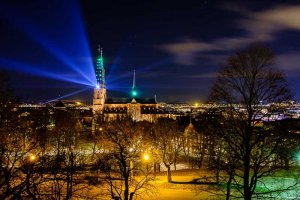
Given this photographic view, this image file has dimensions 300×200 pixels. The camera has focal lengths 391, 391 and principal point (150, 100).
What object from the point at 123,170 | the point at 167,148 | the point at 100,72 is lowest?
the point at 123,170

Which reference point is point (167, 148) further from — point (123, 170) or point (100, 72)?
point (100, 72)

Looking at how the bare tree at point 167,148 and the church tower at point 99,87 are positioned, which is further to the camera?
the church tower at point 99,87

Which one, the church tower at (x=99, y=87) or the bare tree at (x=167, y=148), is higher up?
the church tower at (x=99, y=87)

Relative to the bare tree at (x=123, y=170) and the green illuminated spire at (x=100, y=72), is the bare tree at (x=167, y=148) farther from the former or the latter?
the green illuminated spire at (x=100, y=72)

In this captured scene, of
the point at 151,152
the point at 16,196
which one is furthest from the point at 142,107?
the point at 16,196

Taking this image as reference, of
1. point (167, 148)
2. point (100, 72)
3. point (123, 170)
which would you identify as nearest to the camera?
point (123, 170)

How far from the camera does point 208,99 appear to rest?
18.3 metres

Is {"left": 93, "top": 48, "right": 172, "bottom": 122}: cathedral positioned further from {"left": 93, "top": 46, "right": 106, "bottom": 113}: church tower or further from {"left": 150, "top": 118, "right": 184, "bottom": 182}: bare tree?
{"left": 150, "top": 118, "right": 184, "bottom": 182}: bare tree

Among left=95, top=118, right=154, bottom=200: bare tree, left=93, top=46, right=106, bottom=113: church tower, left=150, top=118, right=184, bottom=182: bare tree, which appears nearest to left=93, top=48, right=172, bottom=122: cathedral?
left=93, top=46, right=106, bottom=113: church tower

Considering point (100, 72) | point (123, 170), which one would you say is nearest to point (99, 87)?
point (100, 72)

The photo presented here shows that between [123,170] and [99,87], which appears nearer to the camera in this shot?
[123,170]

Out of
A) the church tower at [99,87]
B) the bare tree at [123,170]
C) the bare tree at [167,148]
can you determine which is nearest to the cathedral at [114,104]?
the church tower at [99,87]

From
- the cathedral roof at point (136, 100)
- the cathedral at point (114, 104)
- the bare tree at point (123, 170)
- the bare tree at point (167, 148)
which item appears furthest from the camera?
the cathedral roof at point (136, 100)

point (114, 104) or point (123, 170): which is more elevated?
point (114, 104)
